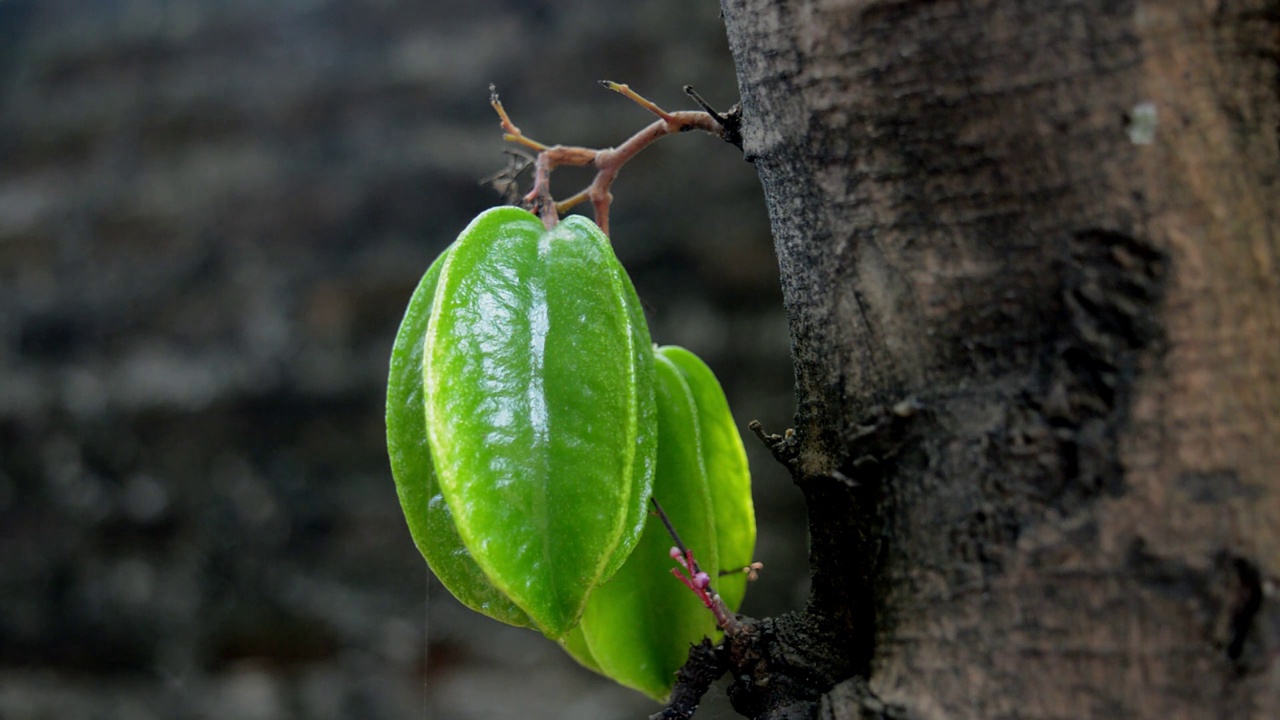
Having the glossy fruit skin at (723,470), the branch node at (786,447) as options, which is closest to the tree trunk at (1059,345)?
the branch node at (786,447)

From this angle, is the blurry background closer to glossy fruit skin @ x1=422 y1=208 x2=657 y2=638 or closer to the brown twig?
the brown twig

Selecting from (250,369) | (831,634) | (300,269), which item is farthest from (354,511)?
(831,634)

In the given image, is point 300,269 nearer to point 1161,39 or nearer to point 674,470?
point 674,470

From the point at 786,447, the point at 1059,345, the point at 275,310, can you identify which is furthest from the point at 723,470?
the point at 275,310

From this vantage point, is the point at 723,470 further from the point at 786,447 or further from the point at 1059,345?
the point at 1059,345

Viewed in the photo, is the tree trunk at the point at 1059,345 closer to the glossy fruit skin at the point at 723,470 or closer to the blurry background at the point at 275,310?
the glossy fruit skin at the point at 723,470
